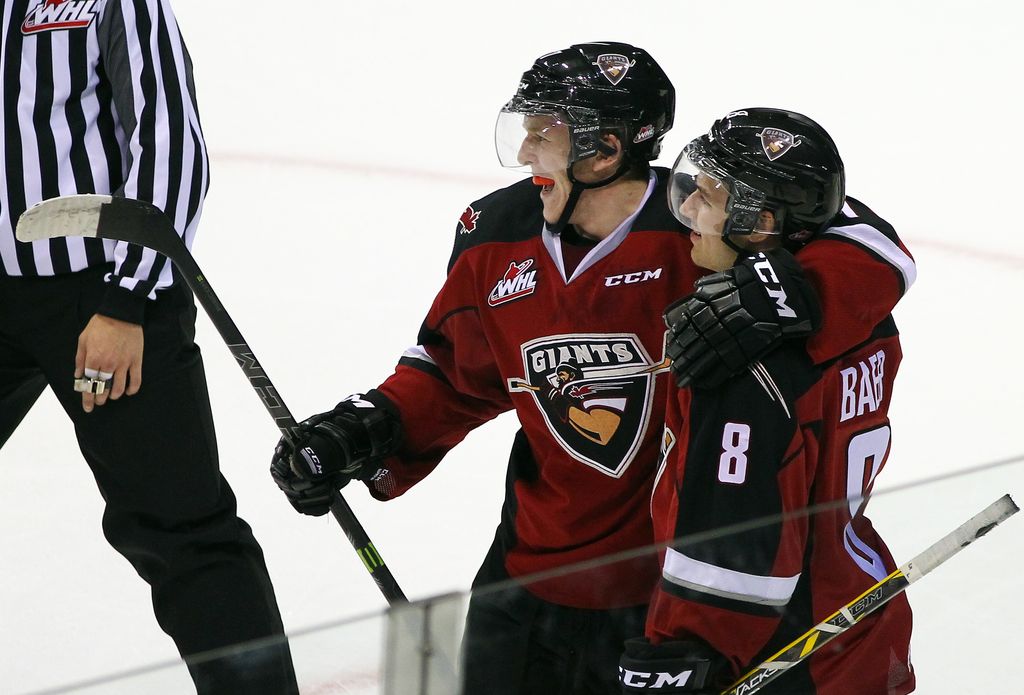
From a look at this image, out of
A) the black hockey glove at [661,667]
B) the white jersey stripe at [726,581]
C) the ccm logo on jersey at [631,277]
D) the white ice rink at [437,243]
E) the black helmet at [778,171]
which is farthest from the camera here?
the white ice rink at [437,243]

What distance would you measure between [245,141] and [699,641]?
3.51 m

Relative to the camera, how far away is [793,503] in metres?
1.26

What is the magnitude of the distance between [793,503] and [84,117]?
1.15 meters

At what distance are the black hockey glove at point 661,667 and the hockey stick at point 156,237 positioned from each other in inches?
21.1

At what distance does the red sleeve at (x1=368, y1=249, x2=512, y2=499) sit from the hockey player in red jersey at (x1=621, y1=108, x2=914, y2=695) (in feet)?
1.14

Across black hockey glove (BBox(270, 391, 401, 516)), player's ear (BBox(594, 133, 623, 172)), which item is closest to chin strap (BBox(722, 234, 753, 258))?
player's ear (BBox(594, 133, 623, 172))

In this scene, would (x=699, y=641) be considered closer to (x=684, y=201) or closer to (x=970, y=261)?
(x=684, y=201)

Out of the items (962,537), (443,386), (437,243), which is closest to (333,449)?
(443,386)

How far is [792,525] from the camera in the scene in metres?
1.06

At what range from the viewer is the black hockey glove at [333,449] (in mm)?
1668

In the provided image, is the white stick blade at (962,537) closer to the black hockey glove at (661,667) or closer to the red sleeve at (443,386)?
the black hockey glove at (661,667)

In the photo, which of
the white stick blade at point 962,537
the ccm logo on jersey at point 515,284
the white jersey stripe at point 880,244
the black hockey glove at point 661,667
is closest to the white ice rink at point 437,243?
the white stick blade at point 962,537

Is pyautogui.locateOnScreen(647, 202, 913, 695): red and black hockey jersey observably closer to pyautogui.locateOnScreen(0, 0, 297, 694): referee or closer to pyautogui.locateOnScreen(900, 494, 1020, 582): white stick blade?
pyautogui.locateOnScreen(900, 494, 1020, 582): white stick blade

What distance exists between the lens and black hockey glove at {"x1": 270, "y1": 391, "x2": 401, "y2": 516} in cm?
167
